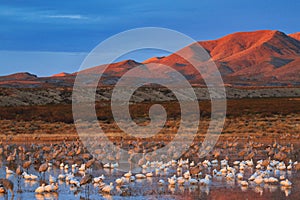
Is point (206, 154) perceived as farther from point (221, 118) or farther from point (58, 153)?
point (221, 118)

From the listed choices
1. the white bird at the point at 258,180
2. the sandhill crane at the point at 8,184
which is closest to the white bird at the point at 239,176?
the white bird at the point at 258,180

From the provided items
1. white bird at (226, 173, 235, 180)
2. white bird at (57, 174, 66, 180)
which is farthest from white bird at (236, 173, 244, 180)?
white bird at (57, 174, 66, 180)

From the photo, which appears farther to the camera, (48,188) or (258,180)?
(258,180)

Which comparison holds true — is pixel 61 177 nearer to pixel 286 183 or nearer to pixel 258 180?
pixel 258 180

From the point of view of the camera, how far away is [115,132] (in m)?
37.5

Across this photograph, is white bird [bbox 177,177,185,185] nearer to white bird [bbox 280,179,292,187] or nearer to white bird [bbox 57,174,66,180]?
white bird [bbox 280,179,292,187]

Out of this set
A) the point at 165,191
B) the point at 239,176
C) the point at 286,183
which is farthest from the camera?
the point at 239,176

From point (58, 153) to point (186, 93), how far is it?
70948 mm

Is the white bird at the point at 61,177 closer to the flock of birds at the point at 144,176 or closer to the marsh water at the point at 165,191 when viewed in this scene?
the flock of birds at the point at 144,176

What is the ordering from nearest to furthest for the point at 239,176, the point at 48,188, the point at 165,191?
the point at 48,188, the point at 165,191, the point at 239,176

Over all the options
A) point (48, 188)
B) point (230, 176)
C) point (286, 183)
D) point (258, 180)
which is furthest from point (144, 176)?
point (286, 183)

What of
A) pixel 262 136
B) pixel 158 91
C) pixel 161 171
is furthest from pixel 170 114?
pixel 158 91

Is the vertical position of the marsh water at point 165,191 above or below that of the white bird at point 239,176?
→ below

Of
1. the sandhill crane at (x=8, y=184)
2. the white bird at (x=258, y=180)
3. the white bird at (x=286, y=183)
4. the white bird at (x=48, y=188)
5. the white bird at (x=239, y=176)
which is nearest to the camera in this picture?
the sandhill crane at (x=8, y=184)
